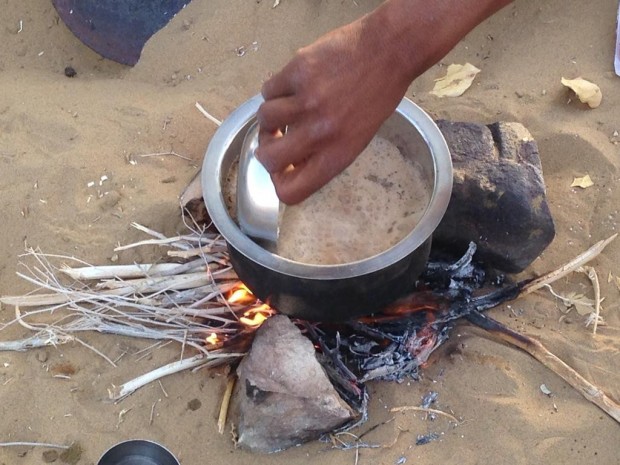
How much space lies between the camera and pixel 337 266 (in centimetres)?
170

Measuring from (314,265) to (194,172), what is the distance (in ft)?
3.68

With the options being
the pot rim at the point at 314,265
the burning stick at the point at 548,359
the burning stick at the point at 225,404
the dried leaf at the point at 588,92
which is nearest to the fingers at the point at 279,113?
the pot rim at the point at 314,265

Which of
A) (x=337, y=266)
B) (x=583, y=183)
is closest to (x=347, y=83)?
(x=337, y=266)

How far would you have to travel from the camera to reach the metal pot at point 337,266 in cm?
172

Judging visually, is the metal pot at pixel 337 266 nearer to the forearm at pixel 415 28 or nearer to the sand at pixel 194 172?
the sand at pixel 194 172

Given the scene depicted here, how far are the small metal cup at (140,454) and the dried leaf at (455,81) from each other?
185 cm

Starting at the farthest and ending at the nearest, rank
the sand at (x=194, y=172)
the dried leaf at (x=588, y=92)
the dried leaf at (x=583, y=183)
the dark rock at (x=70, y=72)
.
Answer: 1. the dark rock at (x=70, y=72)
2. the dried leaf at (x=588, y=92)
3. the dried leaf at (x=583, y=183)
4. the sand at (x=194, y=172)

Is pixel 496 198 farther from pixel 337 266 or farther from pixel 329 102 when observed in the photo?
pixel 329 102

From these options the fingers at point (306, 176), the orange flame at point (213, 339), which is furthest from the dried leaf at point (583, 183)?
the fingers at point (306, 176)

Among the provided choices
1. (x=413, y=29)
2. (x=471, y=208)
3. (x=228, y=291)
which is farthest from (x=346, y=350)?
(x=413, y=29)

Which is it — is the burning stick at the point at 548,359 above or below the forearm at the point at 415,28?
below

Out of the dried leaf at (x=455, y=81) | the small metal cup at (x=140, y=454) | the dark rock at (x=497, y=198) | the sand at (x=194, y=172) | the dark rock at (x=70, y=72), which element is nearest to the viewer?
the small metal cup at (x=140, y=454)

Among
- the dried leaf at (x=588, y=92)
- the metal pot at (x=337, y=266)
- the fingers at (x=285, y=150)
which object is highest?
the fingers at (x=285, y=150)

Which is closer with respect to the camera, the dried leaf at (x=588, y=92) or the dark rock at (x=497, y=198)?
the dark rock at (x=497, y=198)
